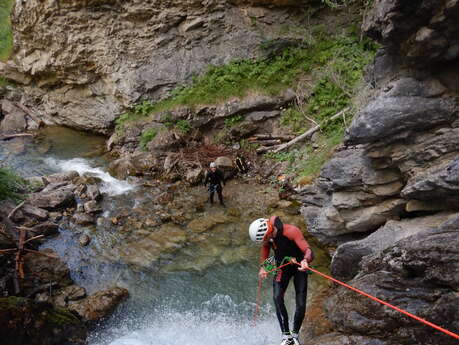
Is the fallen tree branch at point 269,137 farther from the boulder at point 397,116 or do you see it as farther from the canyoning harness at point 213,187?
the boulder at point 397,116

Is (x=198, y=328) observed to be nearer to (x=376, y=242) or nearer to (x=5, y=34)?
(x=376, y=242)

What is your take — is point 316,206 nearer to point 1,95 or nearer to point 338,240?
point 338,240

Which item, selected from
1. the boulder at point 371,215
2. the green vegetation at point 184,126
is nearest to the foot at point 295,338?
the boulder at point 371,215

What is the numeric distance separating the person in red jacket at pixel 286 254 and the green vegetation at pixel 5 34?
2217 cm

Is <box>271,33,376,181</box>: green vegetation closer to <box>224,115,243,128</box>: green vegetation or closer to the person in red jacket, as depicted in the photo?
<box>224,115,243,128</box>: green vegetation

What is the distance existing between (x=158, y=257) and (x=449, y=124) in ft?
25.2

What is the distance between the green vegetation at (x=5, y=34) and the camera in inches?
860

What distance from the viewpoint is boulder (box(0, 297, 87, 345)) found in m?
6.61

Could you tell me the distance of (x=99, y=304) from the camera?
8289 millimetres

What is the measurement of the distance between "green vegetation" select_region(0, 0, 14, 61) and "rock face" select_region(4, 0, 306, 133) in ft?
9.72

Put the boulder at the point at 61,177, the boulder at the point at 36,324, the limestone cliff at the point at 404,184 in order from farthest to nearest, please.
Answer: the boulder at the point at 61,177
the boulder at the point at 36,324
the limestone cliff at the point at 404,184

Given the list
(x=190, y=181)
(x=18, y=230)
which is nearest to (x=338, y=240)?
(x=190, y=181)

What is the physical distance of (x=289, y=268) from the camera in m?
6.19

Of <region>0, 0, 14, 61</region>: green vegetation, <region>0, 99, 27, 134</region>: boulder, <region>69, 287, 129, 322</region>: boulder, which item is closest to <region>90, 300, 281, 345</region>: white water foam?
<region>69, 287, 129, 322</region>: boulder
